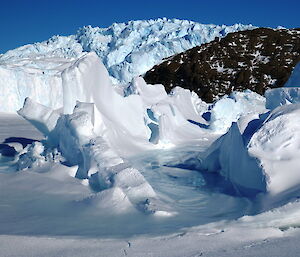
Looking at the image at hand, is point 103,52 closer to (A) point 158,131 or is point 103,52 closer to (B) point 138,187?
(A) point 158,131

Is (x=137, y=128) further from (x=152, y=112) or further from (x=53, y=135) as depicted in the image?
(x=53, y=135)

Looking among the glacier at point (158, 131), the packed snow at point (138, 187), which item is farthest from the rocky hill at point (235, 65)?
the packed snow at point (138, 187)

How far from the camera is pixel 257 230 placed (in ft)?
10.4

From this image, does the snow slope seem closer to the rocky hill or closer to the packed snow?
the rocky hill

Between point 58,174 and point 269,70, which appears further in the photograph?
point 269,70

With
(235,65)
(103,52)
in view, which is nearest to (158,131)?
(235,65)

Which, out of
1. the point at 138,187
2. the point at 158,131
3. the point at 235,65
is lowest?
the point at 138,187

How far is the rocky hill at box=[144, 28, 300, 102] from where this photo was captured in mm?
33438

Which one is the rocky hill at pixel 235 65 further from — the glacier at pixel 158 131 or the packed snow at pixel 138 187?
the packed snow at pixel 138 187

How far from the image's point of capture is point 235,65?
3638cm

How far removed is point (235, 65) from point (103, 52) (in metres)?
21.0

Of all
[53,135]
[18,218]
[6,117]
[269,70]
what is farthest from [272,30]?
[18,218]

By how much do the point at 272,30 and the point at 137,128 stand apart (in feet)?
115

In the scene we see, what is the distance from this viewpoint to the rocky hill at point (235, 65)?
33.4 m
